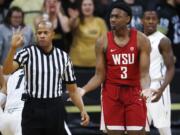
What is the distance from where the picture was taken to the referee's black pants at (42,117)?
734 centimetres

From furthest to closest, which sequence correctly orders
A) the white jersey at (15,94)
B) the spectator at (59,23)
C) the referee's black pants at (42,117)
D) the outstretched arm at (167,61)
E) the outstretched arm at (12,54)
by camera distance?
the spectator at (59,23)
the outstretched arm at (167,61)
the white jersey at (15,94)
the referee's black pants at (42,117)
the outstretched arm at (12,54)

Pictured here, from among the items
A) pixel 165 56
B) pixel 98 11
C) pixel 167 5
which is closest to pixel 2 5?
pixel 98 11

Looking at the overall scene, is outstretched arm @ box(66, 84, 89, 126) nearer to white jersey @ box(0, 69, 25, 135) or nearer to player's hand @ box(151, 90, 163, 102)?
white jersey @ box(0, 69, 25, 135)

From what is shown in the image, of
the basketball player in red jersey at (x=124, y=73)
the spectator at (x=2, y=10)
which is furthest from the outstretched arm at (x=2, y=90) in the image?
the spectator at (x=2, y=10)

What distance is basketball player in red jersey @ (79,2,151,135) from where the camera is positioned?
8.20 m

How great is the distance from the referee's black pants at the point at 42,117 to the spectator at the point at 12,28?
4051 millimetres

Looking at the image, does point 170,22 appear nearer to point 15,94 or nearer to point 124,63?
point 124,63

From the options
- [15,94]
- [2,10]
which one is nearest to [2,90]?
[15,94]

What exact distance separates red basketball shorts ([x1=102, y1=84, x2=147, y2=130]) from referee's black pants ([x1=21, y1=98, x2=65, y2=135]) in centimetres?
99

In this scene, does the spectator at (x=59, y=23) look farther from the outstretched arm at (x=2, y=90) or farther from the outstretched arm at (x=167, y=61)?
the outstretched arm at (x=2, y=90)

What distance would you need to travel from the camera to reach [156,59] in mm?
9898

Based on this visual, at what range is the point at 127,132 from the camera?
8266 millimetres

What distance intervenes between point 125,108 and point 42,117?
1250 millimetres

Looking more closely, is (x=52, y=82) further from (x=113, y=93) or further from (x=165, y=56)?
(x=165, y=56)
